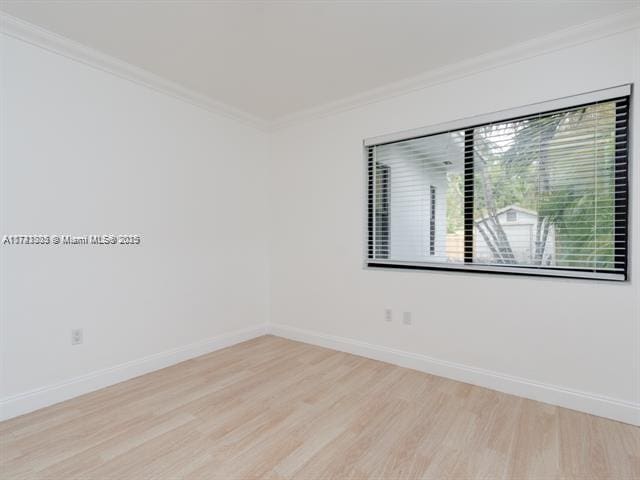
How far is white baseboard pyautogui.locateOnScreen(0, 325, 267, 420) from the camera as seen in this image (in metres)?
2.25

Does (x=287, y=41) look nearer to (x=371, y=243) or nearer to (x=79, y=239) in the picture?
(x=371, y=243)

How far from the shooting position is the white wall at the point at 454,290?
7.38ft

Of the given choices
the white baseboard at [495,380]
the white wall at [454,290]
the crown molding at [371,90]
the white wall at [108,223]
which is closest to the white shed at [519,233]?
the white wall at [454,290]

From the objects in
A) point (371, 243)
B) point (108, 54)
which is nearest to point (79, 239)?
point (108, 54)

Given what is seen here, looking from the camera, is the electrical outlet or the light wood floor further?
the electrical outlet

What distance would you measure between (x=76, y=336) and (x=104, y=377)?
400 mm

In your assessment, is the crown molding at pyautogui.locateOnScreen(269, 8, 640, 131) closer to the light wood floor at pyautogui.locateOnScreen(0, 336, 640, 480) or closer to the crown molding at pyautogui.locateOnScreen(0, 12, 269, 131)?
the crown molding at pyautogui.locateOnScreen(0, 12, 269, 131)

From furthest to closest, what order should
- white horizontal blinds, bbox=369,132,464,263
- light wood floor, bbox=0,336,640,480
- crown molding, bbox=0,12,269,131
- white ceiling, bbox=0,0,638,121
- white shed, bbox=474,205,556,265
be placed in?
white horizontal blinds, bbox=369,132,464,263
white shed, bbox=474,205,556,265
crown molding, bbox=0,12,269,131
white ceiling, bbox=0,0,638,121
light wood floor, bbox=0,336,640,480

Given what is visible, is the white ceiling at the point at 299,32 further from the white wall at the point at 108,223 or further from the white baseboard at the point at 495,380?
the white baseboard at the point at 495,380

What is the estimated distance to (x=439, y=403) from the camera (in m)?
2.43

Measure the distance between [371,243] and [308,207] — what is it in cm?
86

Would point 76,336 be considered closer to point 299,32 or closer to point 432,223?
point 299,32

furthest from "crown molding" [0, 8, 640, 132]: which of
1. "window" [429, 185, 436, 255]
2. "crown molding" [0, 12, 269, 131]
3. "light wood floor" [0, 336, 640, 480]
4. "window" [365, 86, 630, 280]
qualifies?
"light wood floor" [0, 336, 640, 480]

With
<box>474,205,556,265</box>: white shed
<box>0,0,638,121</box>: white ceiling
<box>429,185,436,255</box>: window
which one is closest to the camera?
<box>0,0,638,121</box>: white ceiling
